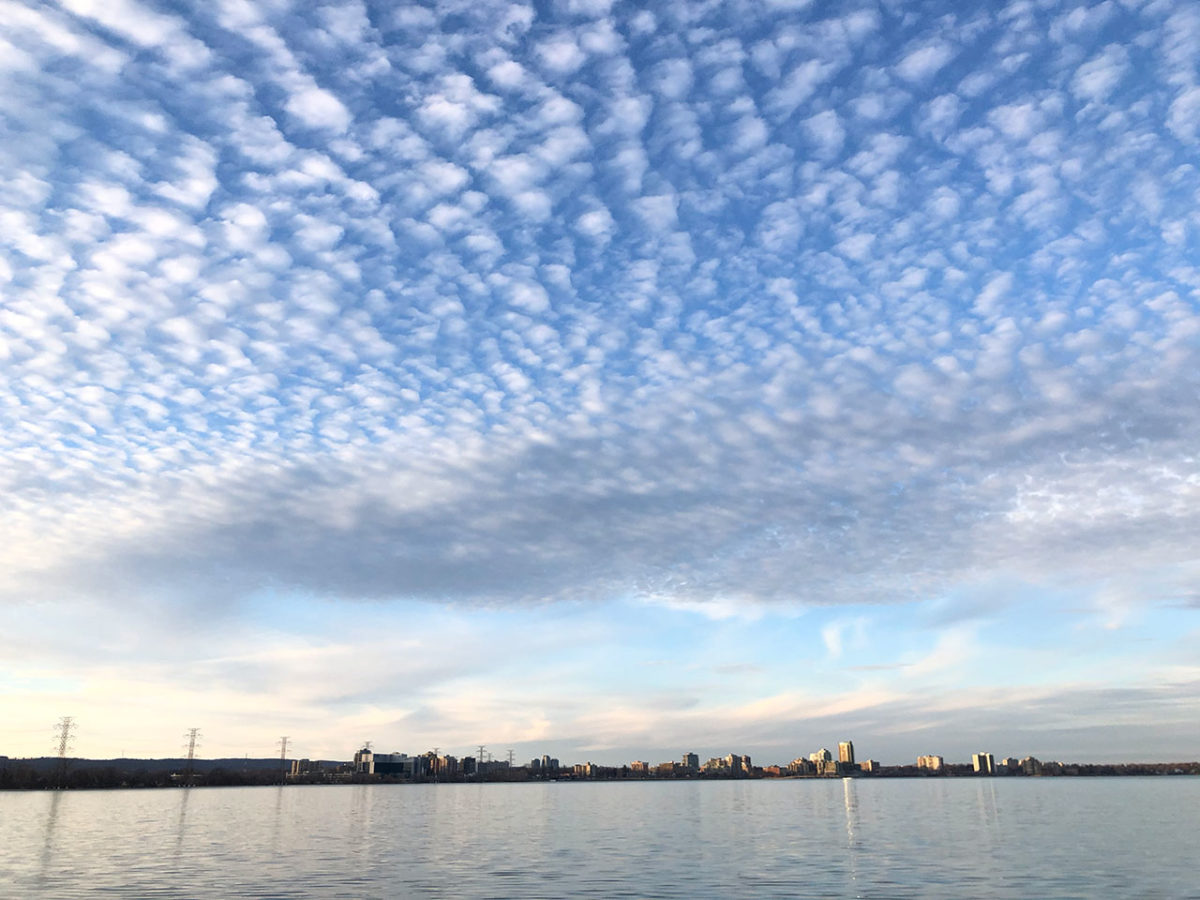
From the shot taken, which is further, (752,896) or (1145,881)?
(1145,881)

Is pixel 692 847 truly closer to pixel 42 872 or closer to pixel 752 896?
pixel 752 896

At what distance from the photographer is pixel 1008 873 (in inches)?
2426

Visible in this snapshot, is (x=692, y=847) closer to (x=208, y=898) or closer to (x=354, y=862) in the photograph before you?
(x=354, y=862)

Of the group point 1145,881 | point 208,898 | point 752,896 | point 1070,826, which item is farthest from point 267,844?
Result: point 1070,826

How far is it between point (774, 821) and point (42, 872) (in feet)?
324

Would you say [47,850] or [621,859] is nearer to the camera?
[621,859]

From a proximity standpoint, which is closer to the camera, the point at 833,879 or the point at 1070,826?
the point at 833,879

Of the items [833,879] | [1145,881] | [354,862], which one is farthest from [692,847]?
[1145,881]

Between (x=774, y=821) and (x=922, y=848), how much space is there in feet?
166

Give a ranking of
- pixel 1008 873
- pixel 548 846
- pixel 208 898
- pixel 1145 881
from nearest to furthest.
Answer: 1. pixel 208 898
2. pixel 1145 881
3. pixel 1008 873
4. pixel 548 846

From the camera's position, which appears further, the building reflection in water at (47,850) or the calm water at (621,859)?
the building reflection in water at (47,850)

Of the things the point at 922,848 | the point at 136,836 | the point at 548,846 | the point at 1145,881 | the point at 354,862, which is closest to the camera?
the point at 1145,881

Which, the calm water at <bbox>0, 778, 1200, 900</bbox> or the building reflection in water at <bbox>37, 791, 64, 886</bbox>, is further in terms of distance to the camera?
the building reflection in water at <bbox>37, 791, 64, 886</bbox>

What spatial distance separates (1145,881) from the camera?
2196 inches
